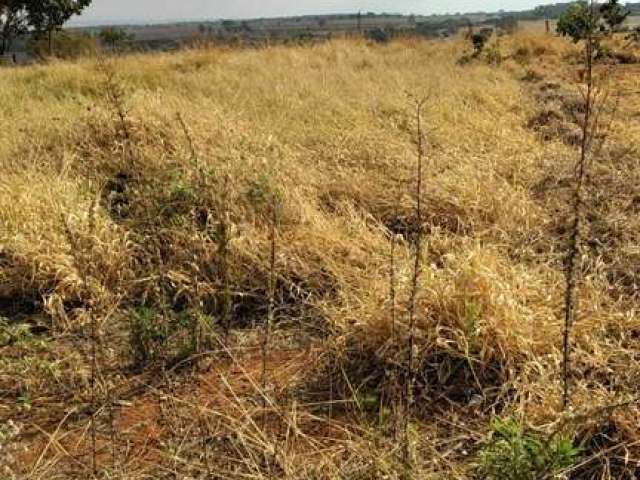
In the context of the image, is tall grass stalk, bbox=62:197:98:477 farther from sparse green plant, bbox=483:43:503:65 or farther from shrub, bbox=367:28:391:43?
shrub, bbox=367:28:391:43

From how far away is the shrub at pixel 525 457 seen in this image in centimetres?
175

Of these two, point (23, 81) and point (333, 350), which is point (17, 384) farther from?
point (23, 81)

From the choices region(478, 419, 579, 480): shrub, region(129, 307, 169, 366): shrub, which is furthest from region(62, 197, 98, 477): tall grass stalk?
region(478, 419, 579, 480): shrub

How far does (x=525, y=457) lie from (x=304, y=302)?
1.43m

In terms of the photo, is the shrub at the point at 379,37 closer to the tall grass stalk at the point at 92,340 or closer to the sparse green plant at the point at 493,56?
the sparse green plant at the point at 493,56

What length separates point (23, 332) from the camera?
2.92 meters

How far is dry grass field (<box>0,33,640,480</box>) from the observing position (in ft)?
7.00

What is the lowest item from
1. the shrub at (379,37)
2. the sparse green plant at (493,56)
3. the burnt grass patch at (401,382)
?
the burnt grass patch at (401,382)

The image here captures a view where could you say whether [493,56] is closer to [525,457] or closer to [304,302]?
[304,302]

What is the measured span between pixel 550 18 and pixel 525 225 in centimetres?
1584

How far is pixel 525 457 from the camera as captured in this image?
5.82 ft

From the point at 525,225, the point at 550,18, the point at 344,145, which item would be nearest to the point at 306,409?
the point at 525,225

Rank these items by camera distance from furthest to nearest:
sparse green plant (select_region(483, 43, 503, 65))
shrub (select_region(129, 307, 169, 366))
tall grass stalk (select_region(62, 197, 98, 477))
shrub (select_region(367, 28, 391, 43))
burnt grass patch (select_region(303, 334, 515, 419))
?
shrub (select_region(367, 28, 391, 43)) < sparse green plant (select_region(483, 43, 503, 65)) < shrub (select_region(129, 307, 169, 366)) < burnt grass patch (select_region(303, 334, 515, 419)) < tall grass stalk (select_region(62, 197, 98, 477))

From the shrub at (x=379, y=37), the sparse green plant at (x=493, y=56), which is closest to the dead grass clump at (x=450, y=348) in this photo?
the sparse green plant at (x=493, y=56)
